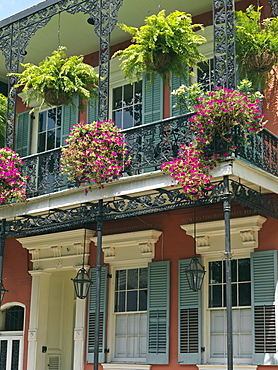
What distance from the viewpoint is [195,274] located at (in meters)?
9.26

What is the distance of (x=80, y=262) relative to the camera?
36.7ft

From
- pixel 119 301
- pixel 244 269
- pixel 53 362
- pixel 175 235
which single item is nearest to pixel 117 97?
pixel 175 235

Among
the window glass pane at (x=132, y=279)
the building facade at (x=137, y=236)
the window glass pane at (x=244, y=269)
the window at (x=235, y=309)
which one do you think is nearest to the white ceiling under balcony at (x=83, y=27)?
the building facade at (x=137, y=236)

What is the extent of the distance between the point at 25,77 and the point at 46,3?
129cm

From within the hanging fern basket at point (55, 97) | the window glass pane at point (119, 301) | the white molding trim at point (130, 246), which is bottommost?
the window glass pane at point (119, 301)

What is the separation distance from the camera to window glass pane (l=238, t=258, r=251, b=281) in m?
9.44

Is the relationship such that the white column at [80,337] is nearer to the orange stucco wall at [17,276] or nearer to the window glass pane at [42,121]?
the orange stucco wall at [17,276]

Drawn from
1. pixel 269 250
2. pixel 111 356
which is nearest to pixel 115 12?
pixel 269 250

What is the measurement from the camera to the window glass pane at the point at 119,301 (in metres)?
10.7

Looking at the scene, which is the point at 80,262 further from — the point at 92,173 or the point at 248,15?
the point at 248,15

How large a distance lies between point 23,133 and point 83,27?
108 inches

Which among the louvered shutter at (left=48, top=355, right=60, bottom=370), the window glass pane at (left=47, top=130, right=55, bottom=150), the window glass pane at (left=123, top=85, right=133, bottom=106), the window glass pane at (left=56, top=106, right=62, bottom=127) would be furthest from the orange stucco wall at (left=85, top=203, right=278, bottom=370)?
the window glass pane at (left=56, top=106, right=62, bottom=127)

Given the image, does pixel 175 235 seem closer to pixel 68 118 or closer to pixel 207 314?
pixel 207 314

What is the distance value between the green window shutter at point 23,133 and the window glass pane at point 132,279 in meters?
3.71
